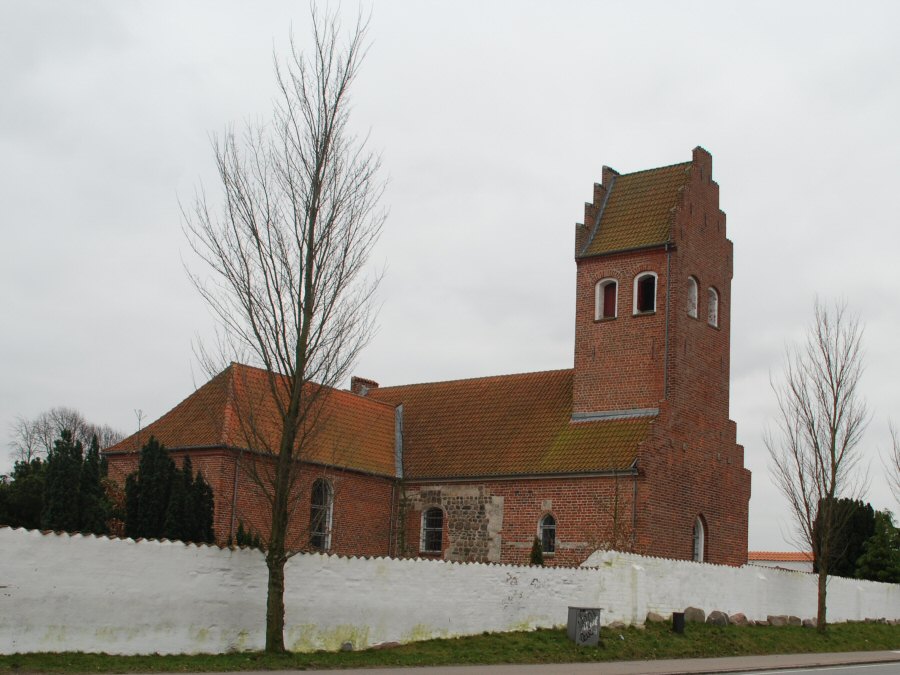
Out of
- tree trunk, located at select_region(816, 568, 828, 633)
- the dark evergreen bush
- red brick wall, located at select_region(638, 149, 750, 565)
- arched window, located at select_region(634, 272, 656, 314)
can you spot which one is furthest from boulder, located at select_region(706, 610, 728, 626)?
the dark evergreen bush

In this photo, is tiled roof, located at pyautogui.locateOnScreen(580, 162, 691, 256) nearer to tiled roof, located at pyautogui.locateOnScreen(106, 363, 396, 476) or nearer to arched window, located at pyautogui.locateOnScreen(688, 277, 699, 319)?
arched window, located at pyautogui.locateOnScreen(688, 277, 699, 319)

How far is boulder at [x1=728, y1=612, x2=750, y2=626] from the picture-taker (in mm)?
27877

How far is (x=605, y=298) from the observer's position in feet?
112

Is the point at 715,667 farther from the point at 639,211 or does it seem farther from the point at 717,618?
the point at 639,211

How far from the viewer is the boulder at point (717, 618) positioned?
26875 millimetres

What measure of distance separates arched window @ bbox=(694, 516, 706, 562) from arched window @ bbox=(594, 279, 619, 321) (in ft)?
23.1

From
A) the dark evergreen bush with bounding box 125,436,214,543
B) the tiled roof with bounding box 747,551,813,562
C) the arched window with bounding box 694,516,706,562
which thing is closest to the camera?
the dark evergreen bush with bounding box 125,436,214,543

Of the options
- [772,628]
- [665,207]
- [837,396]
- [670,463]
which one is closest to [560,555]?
[670,463]

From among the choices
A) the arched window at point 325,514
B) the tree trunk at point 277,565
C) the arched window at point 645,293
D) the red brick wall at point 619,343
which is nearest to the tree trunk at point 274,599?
the tree trunk at point 277,565

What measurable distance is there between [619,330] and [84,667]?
2133 centimetres

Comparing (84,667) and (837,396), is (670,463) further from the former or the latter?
(84,667)

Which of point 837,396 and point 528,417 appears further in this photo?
point 528,417

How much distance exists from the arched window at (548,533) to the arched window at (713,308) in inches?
337

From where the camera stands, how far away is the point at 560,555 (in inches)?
1213
